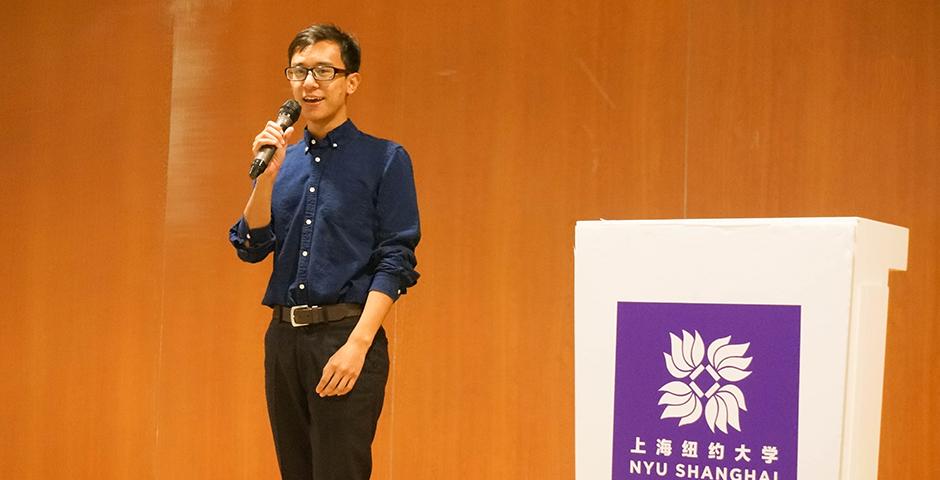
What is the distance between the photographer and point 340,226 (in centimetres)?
228

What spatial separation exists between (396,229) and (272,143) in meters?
0.33

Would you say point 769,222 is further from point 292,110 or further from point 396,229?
point 292,110

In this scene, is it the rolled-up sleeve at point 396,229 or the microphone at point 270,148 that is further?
the rolled-up sleeve at point 396,229

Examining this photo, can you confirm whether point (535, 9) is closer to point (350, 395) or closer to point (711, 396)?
point (350, 395)

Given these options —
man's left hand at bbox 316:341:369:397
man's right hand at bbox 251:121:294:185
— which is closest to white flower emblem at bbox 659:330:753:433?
man's left hand at bbox 316:341:369:397

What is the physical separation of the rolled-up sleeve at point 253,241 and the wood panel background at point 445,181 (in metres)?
1.50

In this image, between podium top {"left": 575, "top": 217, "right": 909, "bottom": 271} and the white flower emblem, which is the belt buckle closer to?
podium top {"left": 575, "top": 217, "right": 909, "bottom": 271}

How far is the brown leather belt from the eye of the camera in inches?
86.7

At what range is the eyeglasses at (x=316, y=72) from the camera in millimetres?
2320

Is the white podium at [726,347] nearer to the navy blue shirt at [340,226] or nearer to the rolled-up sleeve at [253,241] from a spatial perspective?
the navy blue shirt at [340,226]

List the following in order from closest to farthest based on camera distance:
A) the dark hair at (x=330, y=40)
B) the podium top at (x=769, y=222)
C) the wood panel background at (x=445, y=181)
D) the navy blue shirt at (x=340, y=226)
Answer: the podium top at (x=769, y=222)
the navy blue shirt at (x=340, y=226)
the dark hair at (x=330, y=40)
the wood panel background at (x=445, y=181)

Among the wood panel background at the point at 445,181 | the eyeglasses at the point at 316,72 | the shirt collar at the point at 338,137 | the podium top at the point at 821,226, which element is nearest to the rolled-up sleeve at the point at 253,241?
the shirt collar at the point at 338,137

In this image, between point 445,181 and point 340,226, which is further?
point 445,181

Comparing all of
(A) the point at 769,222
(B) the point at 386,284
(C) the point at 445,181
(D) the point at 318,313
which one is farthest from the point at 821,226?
(C) the point at 445,181
